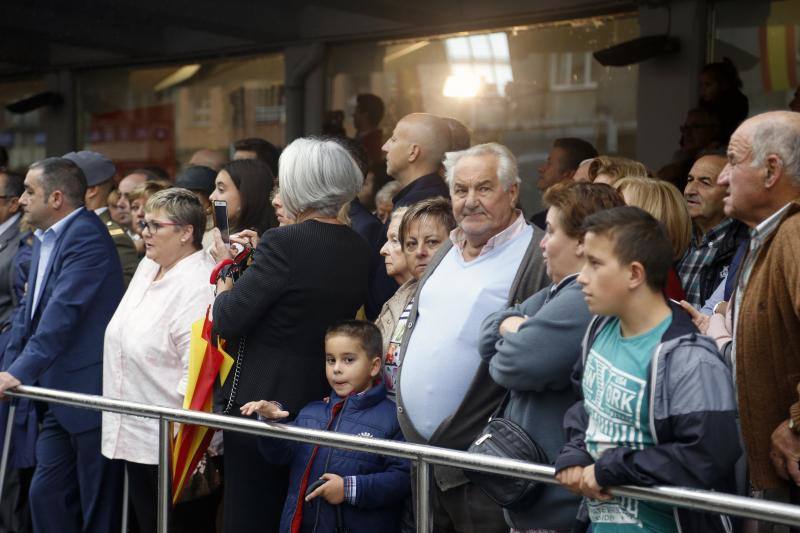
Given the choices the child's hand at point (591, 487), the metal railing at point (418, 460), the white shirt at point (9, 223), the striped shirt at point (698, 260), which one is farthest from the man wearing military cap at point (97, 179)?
the child's hand at point (591, 487)

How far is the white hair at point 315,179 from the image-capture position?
4352mm

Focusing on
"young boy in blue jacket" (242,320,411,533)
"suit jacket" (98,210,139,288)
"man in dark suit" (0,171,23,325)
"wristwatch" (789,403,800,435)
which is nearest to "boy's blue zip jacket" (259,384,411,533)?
"young boy in blue jacket" (242,320,411,533)

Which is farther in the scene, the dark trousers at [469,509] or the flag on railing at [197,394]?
the flag on railing at [197,394]

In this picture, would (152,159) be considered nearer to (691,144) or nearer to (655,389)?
(691,144)

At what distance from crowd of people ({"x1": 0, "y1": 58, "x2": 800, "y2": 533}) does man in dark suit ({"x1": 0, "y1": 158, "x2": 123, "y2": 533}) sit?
10 millimetres

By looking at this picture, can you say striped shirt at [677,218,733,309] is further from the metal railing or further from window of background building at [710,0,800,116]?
window of background building at [710,0,800,116]

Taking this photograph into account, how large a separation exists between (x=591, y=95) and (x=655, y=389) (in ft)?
18.4

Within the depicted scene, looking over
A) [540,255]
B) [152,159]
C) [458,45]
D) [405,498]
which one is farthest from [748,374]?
[152,159]

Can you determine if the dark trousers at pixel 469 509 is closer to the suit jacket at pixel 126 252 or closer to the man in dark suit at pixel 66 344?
the man in dark suit at pixel 66 344

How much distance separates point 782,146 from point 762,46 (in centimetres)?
431

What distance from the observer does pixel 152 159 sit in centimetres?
1145

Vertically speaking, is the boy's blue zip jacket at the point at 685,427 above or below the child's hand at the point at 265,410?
above

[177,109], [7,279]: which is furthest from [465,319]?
[177,109]

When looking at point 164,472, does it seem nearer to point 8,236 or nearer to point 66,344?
point 66,344
